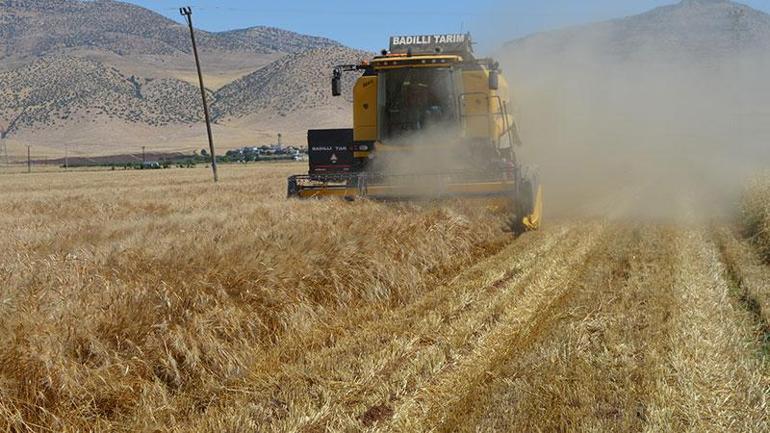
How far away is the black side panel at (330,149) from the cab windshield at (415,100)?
451cm

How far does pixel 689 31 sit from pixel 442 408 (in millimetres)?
139963

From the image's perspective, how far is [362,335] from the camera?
21.5 feet

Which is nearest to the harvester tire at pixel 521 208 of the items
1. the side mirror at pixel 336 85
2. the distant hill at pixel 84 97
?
the side mirror at pixel 336 85

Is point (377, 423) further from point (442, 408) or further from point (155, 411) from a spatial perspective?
point (155, 411)

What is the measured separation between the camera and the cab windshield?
14.2 m

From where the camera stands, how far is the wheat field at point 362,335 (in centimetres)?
468

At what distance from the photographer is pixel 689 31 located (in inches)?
5108

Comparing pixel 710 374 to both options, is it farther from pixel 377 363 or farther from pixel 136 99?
pixel 136 99

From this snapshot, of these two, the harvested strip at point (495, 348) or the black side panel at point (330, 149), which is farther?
the black side panel at point (330, 149)

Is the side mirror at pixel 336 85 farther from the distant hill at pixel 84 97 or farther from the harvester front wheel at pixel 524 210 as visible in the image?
the distant hill at pixel 84 97

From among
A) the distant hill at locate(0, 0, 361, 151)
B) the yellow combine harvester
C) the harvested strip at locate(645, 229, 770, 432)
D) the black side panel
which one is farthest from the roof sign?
the distant hill at locate(0, 0, 361, 151)

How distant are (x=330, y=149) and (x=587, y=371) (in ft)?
47.6

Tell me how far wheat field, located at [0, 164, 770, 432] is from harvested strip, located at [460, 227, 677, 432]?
0.02 m

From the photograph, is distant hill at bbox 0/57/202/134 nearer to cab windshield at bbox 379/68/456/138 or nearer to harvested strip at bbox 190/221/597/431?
cab windshield at bbox 379/68/456/138
